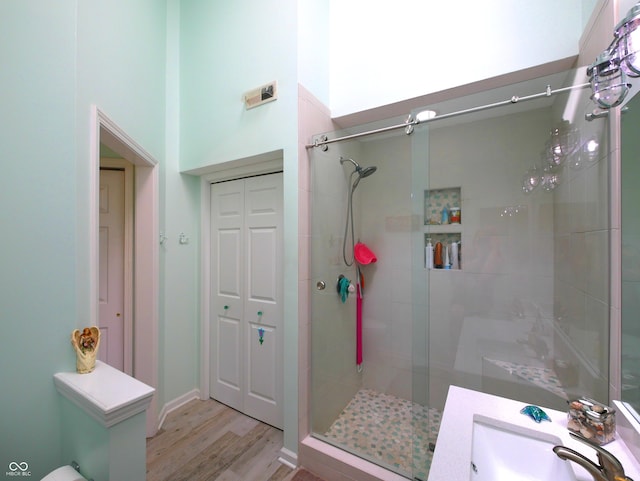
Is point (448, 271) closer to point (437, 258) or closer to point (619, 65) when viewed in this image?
point (437, 258)

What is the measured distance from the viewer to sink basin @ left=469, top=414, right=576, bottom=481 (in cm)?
73

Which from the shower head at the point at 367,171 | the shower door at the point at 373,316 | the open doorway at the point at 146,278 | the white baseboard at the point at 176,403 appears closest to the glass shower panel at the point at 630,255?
the shower door at the point at 373,316

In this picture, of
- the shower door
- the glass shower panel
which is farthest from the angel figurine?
the glass shower panel

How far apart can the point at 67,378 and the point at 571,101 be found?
278 cm

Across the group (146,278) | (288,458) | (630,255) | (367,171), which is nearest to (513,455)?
(630,255)

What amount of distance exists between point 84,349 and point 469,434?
1591mm

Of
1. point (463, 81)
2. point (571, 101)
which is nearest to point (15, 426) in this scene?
point (463, 81)

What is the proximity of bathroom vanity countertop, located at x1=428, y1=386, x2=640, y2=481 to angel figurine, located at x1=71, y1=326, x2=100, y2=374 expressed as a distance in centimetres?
143

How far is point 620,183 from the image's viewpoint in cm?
89

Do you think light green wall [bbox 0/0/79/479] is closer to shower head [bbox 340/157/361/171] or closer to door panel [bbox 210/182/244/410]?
door panel [bbox 210/182/244/410]

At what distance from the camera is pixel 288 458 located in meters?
1.63

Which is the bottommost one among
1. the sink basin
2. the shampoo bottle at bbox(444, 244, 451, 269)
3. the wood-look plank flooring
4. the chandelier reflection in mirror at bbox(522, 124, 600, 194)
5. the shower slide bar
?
the wood-look plank flooring

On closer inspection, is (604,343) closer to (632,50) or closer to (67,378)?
(632,50)

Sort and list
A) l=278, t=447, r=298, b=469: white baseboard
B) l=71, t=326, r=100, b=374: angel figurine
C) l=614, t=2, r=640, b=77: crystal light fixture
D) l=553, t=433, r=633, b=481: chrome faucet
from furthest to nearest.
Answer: l=278, t=447, r=298, b=469: white baseboard, l=71, t=326, r=100, b=374: angel figurine, l=614, t=2, r=640, b=77: crystal light fixture, l=553, t=433, r=633, b=481: chrome faucet
